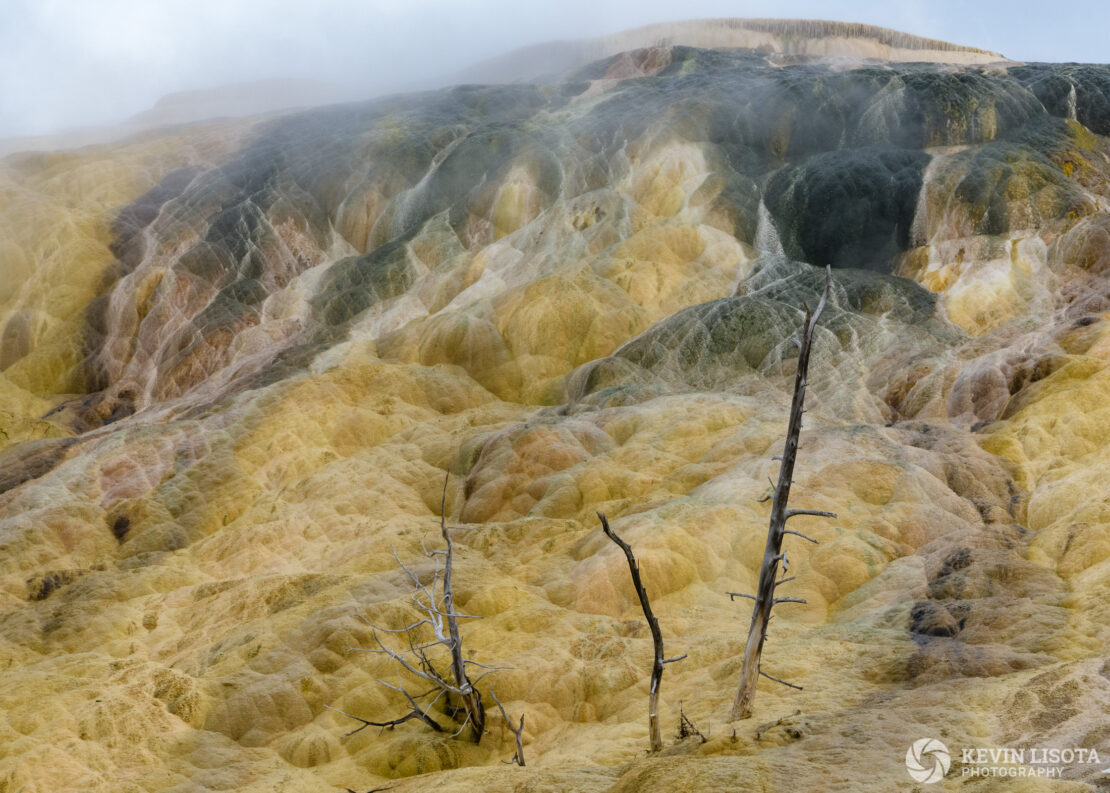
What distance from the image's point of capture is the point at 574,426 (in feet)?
87.9

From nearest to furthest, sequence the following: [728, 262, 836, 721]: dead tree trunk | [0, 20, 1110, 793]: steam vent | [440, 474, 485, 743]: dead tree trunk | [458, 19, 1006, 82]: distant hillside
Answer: [728, 262, 836, 721]: dead tree trunk
[440, 474, 485, 743]: dead tree trunk
[0, 20, 1110, 793]: steam vent
[458, 19, 1006, 82]: distant hillside

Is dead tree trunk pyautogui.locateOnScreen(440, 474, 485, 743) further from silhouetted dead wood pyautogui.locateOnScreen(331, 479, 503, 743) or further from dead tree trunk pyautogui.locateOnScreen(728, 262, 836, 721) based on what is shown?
dead tree trunk pyautogui.locateOnScreen(728, 262, 836, 721)

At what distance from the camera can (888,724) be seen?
12.1 m

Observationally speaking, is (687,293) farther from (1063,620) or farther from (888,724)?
(888,724)

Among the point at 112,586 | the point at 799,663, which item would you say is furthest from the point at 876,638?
the point at 112,586

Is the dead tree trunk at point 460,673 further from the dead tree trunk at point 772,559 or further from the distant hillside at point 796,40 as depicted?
the distant hillside at point 796,40

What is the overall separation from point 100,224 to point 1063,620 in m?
45.3

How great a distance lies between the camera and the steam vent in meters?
15.5

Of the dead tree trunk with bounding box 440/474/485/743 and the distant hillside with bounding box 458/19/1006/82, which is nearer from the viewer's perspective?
the dead tree trunk with bounding box 440/474/485/743

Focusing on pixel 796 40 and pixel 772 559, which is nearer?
pixel 772 559

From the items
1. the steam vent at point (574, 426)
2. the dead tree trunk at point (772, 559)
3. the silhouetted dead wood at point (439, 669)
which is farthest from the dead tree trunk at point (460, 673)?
the dead tree trunk at point (772, 559)

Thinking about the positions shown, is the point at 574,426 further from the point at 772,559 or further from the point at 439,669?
the point at 772,559

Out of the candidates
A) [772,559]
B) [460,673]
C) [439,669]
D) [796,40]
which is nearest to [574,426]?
[439,669]

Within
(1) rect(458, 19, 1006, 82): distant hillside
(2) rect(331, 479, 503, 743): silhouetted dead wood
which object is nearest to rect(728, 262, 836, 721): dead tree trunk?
(2) rect(331, 479, 503, 743): silhouetted dead wood
